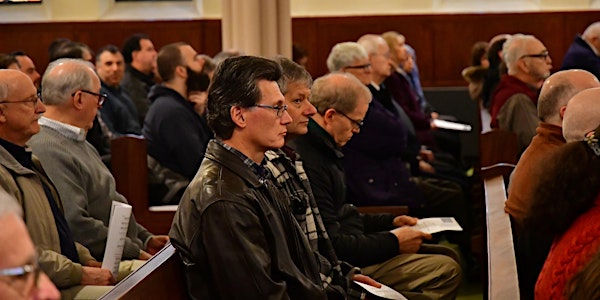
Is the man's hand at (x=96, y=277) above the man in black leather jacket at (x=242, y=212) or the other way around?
Answer: the other way around

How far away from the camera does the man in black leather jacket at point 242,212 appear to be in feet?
11.4

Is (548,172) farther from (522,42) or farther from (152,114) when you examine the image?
(522,42)

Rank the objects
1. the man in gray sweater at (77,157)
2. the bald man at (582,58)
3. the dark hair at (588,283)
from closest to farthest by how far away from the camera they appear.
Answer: the dark hair at (588,283) < the man in gray sweater at (77,157) < the bald man at (582,58)

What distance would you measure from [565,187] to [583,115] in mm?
774

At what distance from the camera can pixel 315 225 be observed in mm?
4414

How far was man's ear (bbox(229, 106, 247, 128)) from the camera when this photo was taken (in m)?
3.74

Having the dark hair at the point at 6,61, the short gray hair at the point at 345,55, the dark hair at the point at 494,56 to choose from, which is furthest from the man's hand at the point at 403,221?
the dark hair at the point at 494,56

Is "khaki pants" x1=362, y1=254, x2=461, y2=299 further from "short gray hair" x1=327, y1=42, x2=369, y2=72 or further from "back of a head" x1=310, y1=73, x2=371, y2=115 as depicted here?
"short gray hair" x1=327, y1=42, x2=369, y2=72

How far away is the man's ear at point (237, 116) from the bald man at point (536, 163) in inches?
45.4

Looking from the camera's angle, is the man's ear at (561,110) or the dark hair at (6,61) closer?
the man's ear at (561,110)

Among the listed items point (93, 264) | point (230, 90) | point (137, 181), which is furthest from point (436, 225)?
point (230, 90)

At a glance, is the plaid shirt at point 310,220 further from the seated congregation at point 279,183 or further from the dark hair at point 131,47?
the dark hair at point 131,47

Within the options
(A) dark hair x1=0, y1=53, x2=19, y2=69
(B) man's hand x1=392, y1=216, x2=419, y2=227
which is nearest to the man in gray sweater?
(B) man's hand x1=392, y1=216, x2=419, y2=227

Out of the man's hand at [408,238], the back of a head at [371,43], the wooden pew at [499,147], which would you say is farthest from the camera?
the back of a head at [371,43]
